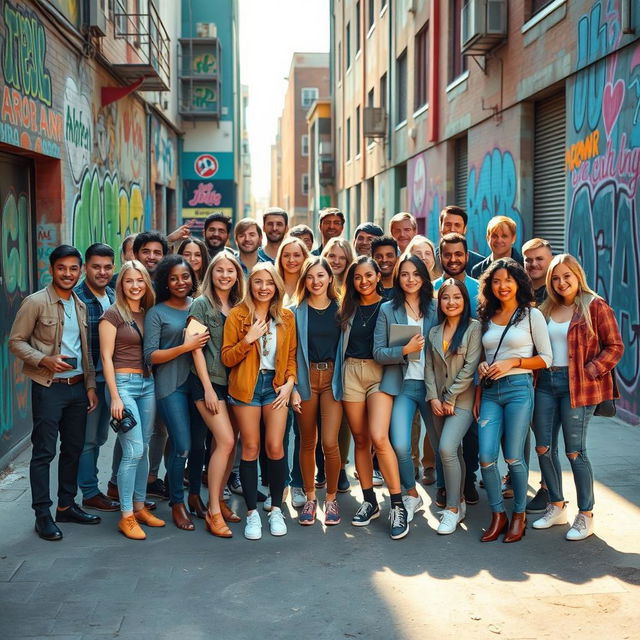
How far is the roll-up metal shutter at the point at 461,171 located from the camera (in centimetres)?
1623

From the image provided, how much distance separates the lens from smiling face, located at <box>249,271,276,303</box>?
551 centimetres

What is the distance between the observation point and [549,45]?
10789 millimetres

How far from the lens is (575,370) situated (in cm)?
530

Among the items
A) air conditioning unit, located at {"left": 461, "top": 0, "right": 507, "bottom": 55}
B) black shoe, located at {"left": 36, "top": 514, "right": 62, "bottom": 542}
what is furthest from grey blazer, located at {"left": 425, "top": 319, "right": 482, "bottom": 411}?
air conditioning unit, located at {"left": 461, "top": 0, "right": 507, "bottom": 55}

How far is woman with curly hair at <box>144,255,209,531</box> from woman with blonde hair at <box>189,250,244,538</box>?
0.32ft

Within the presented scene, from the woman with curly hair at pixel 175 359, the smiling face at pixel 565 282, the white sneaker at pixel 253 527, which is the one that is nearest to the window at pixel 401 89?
the smiling face at pixel 565 282

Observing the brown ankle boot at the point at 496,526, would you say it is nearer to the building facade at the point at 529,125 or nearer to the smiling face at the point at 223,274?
the smiling face at the point at 223,274

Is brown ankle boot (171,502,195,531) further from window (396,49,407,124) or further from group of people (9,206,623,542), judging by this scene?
window (396,49,407,124)

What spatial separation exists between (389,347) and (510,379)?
33.2 inches

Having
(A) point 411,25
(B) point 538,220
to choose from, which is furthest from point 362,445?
(A) point 411,25

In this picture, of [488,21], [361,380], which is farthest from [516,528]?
[488,21]

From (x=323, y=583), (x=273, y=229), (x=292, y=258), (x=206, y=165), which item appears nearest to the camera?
(x=323, y=583)

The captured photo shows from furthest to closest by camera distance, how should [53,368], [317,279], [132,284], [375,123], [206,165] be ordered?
[206,165], [375,123], [317,279], [132,284], [53,368]

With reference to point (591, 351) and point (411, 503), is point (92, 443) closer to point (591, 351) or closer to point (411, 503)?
point (411, 503)
